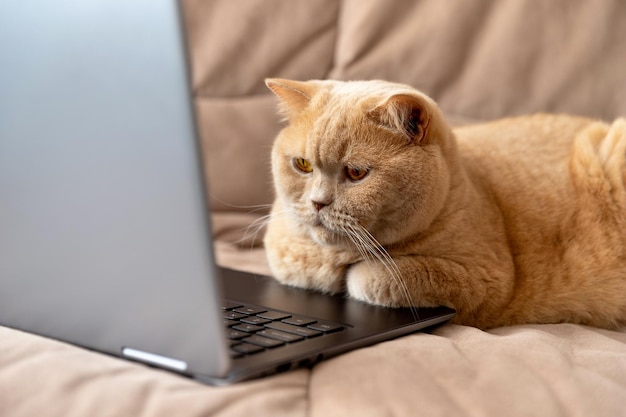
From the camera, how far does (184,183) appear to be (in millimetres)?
725

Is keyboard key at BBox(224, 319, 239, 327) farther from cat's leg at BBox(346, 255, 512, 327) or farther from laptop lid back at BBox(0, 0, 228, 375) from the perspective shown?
cat's leg at BBox(346, 255, 512, 327)

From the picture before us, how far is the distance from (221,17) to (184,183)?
1.33 meters

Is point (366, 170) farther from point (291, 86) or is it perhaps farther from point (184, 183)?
point (184, 183)

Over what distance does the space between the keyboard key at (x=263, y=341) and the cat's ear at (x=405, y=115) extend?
1.53 ft

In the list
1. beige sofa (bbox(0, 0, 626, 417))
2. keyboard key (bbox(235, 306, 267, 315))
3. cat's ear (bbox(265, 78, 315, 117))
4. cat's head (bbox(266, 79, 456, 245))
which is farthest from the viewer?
beige sofa (bbox(0, 0, 626, 417))

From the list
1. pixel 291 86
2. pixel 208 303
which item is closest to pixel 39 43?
pixel 208 303

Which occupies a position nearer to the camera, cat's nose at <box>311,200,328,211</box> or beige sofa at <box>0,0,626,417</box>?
cat's nose at <box>311,200,328,211</box>

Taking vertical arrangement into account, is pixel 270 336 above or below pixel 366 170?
below

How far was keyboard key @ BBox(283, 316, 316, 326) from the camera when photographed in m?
1.05

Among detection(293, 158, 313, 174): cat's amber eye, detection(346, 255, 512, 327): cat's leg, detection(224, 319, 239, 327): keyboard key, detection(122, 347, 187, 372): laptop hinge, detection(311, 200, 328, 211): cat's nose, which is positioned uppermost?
detection(293, 158, 313, 174): cat's amber eye

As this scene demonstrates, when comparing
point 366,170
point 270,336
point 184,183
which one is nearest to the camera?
point 184,183

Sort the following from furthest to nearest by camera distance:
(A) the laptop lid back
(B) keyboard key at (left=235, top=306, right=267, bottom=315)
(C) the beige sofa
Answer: (C) the beige sofa, (B) keyboard key at (left=235, top=306, right=267, bottom=315), (A) the laptop lid back

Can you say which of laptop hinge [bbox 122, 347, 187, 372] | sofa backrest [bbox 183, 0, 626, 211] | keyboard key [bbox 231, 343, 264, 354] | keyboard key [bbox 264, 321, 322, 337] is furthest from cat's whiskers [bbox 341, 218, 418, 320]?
sofa backrest [bbox 183, 0, 626, 211]

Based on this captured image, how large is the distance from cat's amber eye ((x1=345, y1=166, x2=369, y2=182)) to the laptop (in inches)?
13.2
